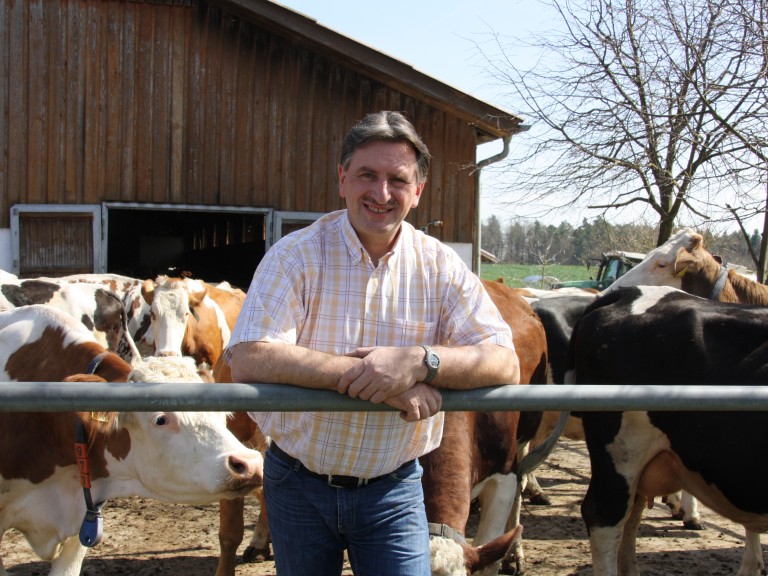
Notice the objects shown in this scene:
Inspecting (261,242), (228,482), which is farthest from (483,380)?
(261,242)

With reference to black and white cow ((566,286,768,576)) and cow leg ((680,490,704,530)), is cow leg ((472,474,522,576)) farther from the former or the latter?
cow leg ((680,490,704,530))

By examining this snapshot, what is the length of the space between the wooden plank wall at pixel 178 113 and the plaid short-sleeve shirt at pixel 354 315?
309 inches

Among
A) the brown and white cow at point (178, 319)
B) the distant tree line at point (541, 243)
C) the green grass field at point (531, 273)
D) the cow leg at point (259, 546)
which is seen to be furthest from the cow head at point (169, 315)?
the distant tree line at point (541, 243)

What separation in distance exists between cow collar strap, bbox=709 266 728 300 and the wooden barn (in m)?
3.64

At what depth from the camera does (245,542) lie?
5.61 metres

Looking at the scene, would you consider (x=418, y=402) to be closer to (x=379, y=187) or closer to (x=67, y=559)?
(x=379, y=187)

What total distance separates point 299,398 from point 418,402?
34 centimetres

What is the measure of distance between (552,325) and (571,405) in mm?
5094

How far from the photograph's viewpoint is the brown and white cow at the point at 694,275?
269 inches

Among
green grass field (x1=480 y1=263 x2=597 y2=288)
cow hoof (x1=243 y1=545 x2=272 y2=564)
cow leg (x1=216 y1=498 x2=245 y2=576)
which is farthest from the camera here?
green grass field (x1=480 y1=263 x2=597 y2=288)

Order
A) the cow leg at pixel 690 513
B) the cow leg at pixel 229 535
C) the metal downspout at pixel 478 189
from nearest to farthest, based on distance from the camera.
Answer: the cow leg at pixel 229 535, the cow leg at pixel 690 513, the metal downspout at pixel 478 189

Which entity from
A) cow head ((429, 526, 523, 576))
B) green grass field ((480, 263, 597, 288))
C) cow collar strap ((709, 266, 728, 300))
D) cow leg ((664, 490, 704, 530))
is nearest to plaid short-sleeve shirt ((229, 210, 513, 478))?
cow head ((429, 526, 523, 576))

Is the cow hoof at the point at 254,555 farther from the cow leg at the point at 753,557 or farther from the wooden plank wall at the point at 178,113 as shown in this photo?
the wooden plank wall at the point at 178,113

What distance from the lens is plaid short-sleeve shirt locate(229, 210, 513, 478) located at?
217 centimetres
